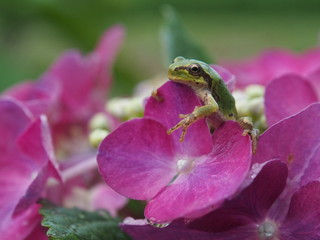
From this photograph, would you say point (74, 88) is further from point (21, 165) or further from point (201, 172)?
point (201, 172)

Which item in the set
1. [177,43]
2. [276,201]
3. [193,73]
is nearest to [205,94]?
[193,73]

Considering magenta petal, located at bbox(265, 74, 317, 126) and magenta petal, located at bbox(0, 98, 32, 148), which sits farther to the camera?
magenta petal, located at bbox(0, 98, 32, 148)

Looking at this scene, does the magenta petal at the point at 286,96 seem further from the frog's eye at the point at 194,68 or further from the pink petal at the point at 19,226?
the pink petal at the point at 19,226

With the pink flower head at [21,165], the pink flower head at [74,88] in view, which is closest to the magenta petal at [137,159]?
the pink flower head at [21,165]

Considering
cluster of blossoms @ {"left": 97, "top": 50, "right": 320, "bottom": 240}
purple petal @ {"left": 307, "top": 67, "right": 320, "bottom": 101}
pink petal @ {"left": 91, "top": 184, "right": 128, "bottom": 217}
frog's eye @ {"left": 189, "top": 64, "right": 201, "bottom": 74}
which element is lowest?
pink petal @ {"left": 91, "top": 184, "right": 128, "bottom": 217}

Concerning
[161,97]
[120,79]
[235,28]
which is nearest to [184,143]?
[161,97]

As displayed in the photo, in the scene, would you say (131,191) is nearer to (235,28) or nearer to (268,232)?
(268,232)

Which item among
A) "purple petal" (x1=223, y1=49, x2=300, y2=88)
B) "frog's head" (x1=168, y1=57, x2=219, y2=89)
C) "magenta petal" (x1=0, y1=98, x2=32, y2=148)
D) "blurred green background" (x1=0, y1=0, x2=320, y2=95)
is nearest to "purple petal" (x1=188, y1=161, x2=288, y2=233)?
"frog's head" (x1=168, y1=57, x2=219, y2=89)

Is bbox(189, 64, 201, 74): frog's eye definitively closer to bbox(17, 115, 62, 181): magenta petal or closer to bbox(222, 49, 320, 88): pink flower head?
bbox(17, 115, 62, 181): magenta petal
